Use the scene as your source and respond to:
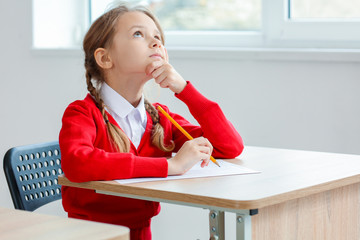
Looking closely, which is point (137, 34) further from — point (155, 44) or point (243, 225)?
point (243, 225)

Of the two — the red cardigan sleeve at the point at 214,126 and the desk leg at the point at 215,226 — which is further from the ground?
the red cardigan sleeve at the point at 214,126

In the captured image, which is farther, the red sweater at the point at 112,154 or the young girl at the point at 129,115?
the young girl at the point at 129,115

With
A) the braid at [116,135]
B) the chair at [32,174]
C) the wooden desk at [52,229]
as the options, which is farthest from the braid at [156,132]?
the wooden desk at [52,229]

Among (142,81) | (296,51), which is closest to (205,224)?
(296,51)

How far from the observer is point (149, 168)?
1.43 metres

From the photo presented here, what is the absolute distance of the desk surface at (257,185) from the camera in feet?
4.11

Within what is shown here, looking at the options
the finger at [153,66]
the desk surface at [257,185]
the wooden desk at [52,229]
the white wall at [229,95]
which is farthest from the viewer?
the white wall at [229,95]

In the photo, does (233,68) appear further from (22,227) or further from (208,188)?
(22,227)

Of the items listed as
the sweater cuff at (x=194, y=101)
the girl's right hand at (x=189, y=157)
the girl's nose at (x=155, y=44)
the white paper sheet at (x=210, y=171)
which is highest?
the girl's nose at (x=155, y=44)

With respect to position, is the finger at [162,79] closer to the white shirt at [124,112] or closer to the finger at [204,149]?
the white shirt at [124,112]

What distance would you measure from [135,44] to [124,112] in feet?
0.59

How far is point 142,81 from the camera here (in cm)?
169

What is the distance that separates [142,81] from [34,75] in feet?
4.93

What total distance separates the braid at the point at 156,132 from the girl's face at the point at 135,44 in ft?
0.48
